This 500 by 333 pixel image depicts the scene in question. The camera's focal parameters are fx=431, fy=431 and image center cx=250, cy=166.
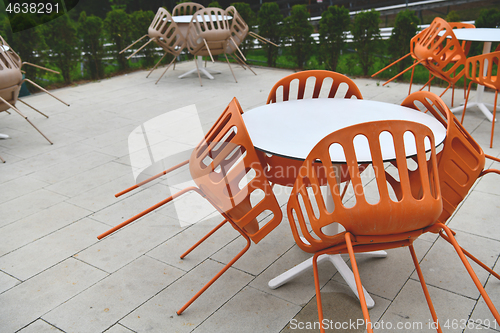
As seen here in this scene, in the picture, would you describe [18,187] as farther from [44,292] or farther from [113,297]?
[113,297]

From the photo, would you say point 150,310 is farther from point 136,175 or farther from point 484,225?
point 484,225

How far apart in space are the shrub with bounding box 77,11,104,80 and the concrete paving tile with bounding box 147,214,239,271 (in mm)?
5830

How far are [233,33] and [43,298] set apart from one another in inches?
239

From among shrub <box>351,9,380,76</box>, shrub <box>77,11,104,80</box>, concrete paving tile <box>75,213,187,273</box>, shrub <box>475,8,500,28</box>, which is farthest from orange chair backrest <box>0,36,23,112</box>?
shrub <box>475,8,500,28</box>

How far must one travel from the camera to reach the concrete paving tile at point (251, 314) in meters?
2.03

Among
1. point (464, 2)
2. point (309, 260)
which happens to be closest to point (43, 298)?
point (309, 260)

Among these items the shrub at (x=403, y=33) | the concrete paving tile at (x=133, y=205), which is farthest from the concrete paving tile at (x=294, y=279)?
the shrub at (x=403, y=33)

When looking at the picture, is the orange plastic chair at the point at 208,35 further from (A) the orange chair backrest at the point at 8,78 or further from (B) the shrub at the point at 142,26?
(A) the orange chair backrest at the point at 8,78

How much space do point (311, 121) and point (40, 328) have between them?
1.67 meters

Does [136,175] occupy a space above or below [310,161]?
below

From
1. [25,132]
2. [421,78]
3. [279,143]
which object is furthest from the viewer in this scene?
[421,78]

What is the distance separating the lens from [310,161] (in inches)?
65.5

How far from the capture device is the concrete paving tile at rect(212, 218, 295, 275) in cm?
251

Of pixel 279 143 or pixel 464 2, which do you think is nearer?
pixel 279 143
